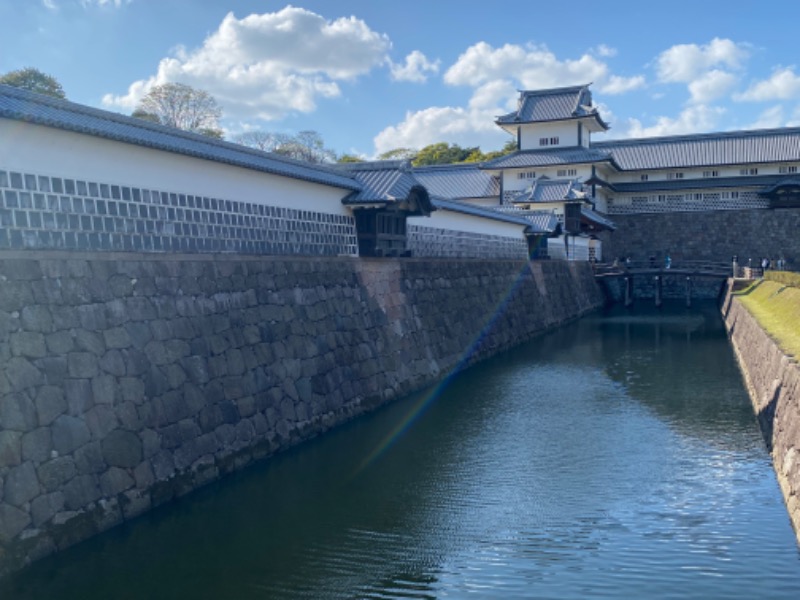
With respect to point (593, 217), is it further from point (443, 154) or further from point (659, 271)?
point (443, 154)

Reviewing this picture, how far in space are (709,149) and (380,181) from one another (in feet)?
104

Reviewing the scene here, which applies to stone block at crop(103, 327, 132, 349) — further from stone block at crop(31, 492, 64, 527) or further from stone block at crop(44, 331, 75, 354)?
stone block at crop(31, 492, 64, 527)

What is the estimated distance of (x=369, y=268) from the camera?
536 inches

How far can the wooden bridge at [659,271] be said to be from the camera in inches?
1270

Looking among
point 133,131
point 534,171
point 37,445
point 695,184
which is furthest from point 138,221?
point 695,184

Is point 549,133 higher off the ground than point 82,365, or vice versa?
Answer: point 549,133

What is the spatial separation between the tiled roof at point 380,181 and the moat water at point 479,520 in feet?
14.4

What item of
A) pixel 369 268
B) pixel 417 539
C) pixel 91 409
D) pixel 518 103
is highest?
pixel 518 103

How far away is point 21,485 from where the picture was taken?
5918 millimetres

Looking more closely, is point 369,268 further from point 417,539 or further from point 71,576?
point 71,576

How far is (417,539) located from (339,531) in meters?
0.84

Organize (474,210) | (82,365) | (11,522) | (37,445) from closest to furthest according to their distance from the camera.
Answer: (11,522) < (37,445) < (82,365) < (474,210)

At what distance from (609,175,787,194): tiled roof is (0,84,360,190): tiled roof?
31288 millimetres

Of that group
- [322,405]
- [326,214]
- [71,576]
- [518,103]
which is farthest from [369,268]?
[518,103]
